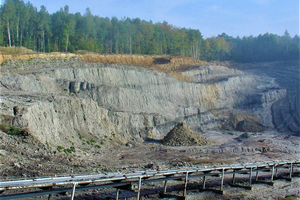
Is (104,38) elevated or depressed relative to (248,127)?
elevated

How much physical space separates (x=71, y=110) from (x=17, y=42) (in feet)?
128

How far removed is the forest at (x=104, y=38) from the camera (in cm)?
6125

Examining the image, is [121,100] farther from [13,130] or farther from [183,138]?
[13,130]

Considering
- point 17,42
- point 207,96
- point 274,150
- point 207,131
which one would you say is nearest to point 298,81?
Answer: point 207,96

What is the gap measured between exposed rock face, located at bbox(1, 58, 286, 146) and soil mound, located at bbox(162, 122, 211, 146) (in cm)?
277

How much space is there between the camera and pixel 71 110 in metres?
28.1

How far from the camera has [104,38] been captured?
250ft

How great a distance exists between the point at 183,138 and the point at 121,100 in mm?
8436

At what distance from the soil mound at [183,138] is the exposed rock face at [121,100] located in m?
2.77

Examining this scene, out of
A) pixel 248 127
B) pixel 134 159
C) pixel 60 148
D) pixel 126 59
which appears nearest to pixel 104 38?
pixel 126 59

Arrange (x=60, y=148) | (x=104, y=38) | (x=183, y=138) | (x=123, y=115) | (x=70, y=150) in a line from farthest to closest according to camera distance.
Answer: (x=104, y=38), (x=183, y=138), (x=123, y=115), (x=70, y=150), (x=60, y=148)

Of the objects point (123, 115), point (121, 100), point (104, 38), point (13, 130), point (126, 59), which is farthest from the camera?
point (104, 38)

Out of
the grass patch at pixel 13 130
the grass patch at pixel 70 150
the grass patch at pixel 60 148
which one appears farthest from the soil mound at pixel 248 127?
the grass patch at pixel 13 130

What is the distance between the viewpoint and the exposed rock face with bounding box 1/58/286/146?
81.8 ft
